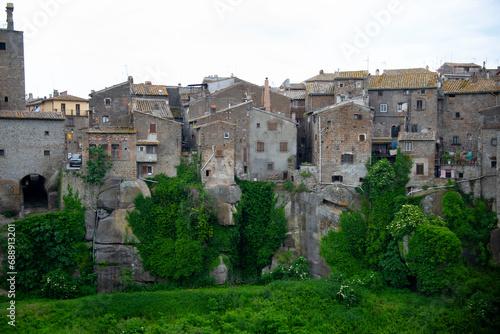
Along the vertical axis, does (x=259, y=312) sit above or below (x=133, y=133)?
below

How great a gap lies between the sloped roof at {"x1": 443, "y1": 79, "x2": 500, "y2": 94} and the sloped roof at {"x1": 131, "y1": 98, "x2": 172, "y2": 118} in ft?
90.1

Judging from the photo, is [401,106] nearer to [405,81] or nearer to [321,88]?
[405,81]

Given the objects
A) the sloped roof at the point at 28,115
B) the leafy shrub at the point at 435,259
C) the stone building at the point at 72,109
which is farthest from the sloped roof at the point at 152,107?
the leafy shrub at the point at 435,259

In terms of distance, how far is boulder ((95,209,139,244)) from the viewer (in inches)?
1693

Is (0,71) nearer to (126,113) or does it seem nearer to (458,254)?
(126,113)

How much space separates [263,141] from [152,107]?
1148cm

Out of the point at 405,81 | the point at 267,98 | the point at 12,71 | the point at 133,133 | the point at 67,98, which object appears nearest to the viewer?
the point at 133,133

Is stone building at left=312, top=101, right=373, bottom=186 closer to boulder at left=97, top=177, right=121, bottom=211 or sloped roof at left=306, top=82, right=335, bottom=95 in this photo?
sloped roof at left=306, top=82, right=335, bottom=95

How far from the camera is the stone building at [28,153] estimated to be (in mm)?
43656

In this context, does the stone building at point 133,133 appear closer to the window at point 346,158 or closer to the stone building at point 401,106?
the window at point 346,158

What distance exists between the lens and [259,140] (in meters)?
48.2

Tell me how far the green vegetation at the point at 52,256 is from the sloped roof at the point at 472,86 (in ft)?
120

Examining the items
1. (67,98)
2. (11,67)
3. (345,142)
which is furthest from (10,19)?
(345,142)

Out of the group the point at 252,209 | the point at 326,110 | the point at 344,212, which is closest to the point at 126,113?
the point at 252,209
